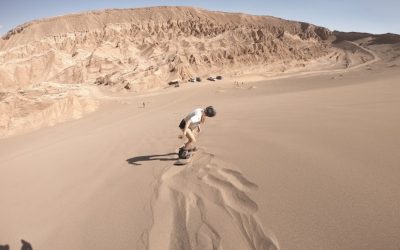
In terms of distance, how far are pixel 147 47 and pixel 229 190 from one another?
38.7 m

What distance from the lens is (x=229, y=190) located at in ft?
12.6

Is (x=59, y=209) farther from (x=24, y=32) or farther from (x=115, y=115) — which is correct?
(x=24, y=32)

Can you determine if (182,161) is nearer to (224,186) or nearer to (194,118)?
(194,118)

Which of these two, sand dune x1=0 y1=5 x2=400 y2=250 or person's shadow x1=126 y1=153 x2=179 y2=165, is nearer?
sand dune x1=0 y1=5 x2=400 y2=250

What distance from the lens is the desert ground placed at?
9.62ft

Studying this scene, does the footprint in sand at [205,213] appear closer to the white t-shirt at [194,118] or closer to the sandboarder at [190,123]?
the sandboarder at [190,123]

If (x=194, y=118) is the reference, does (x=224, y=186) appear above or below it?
below

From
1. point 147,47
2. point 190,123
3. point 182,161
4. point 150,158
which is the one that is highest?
point 147,47

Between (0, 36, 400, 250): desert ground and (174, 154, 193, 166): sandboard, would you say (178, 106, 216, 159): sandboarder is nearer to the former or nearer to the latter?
(174, 154, 193, 166): sandboard

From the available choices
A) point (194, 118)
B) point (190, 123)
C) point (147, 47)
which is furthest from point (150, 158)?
point (147, 47)

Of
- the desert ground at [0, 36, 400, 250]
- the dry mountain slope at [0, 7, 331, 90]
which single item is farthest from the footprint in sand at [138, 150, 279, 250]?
the dry mountain slope at [0, 7, 331, 90]

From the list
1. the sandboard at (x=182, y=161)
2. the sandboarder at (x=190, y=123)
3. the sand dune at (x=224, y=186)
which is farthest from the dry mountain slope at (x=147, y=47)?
the sandboard at (x=182, y=161)

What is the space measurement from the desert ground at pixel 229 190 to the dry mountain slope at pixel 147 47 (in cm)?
2046

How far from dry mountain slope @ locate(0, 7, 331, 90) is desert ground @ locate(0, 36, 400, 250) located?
67.1ft
